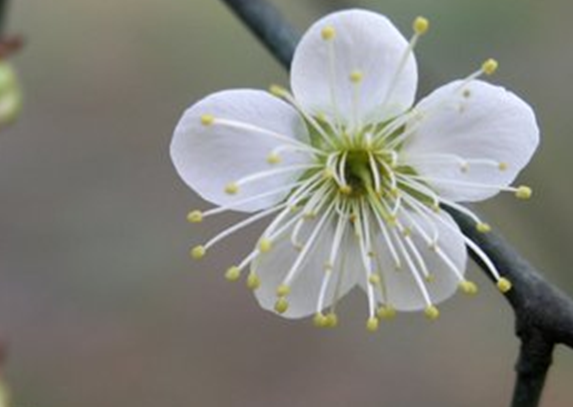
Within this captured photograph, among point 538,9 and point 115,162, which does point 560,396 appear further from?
point 115,162

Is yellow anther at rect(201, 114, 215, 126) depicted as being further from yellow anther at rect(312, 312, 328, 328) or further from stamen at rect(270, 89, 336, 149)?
yellow anther at rect(312, 312, 328, 328)

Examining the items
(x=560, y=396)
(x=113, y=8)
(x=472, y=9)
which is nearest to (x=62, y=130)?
(x=113, y=8)

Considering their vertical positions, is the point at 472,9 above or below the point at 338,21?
below

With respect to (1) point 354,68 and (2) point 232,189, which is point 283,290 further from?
(1) point 354,68

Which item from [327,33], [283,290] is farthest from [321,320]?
[327,33]

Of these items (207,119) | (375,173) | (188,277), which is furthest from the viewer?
(188,277)

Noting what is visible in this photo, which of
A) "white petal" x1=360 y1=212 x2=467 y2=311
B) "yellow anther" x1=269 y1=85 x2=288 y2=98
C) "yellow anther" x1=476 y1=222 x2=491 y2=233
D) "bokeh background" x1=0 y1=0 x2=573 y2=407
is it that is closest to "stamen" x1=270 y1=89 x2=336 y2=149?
"yellow anther" x1=269 y1=85 x2=288 y2=98

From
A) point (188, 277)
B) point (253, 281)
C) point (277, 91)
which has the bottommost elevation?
point (188, 277)
